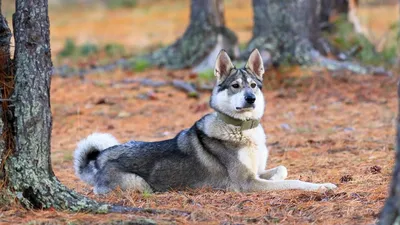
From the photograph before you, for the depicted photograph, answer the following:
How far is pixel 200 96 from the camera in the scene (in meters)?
12.7

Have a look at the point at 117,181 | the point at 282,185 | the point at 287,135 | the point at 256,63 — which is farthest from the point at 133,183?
the point at 287,135

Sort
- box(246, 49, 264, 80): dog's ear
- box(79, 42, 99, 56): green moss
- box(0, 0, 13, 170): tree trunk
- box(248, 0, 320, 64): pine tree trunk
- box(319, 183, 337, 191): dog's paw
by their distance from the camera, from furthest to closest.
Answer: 1. box(79, 42, 99, 56): green moss
2. box(248, 0, 320, 64): pine tree trunk
3. box(246, 49, 264, 80): dog's ear
4. box(319, 183, 337, 191): dog's paw
5. box(0, 0, 13, 170): tree trunk

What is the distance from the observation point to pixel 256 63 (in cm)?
745

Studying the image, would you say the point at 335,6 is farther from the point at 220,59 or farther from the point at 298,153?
the point at 220,59

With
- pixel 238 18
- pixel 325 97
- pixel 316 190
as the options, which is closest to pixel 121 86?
pixel 325 97

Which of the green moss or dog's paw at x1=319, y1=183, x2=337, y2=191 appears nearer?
dog's paw at x1=319, y1=183, x2=337, y2=191

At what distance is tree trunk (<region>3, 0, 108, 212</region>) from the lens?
541cm

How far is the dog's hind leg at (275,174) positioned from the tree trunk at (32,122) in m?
2.21

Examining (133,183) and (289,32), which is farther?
(289,32)

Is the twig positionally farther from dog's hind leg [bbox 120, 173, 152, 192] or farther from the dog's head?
the dog's head

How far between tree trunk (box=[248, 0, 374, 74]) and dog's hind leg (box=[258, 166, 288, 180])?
20.9 feet

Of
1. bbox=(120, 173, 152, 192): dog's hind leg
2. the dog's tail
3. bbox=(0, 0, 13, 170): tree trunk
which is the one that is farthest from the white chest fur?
bbox=(0, 0, 13, 170): tree trunk

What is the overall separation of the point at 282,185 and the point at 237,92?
107 cm

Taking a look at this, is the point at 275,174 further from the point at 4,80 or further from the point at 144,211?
the point at 4,80
